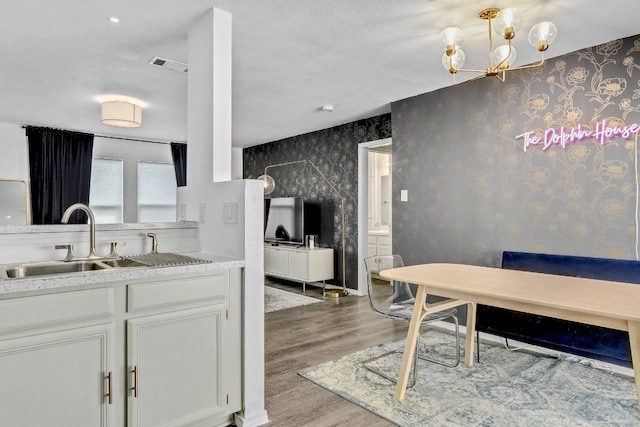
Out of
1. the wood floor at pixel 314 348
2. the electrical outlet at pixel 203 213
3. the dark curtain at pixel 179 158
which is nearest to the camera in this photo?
the wood floor at pixel 314 348

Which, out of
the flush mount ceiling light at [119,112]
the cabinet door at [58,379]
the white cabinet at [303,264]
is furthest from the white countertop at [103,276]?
the white cabinet at [303,264]

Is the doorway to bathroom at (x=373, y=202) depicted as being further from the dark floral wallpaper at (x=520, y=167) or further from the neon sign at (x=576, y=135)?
the neon sign at (x=576, y=135)

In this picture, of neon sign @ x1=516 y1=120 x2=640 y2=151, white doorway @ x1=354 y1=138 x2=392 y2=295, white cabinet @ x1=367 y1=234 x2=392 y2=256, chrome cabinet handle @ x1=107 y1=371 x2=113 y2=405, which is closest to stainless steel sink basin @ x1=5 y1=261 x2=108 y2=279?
chrome cabinet handle @ x1=107 y1=371 x2=113 y2=405

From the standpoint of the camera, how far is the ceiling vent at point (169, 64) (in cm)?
309

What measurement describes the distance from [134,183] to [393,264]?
16.2ft

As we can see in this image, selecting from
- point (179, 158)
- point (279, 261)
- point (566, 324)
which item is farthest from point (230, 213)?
point (179, 158)

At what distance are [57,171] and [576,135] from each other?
6.34 m

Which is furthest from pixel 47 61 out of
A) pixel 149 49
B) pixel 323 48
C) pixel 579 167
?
pixel 579 167

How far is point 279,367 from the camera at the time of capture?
2.90 metres

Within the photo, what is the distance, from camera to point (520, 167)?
10.9 ft

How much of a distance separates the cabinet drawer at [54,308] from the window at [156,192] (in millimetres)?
5232

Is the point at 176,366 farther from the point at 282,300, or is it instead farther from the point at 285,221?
the point at 285,221

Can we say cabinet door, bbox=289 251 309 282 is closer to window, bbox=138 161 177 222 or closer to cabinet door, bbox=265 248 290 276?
cabinet door, bbox=265 248 290 276

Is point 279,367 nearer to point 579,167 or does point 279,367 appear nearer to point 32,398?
point 32,398
